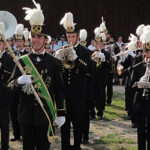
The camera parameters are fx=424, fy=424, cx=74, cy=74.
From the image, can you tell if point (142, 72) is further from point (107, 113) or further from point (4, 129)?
point (107, 113)

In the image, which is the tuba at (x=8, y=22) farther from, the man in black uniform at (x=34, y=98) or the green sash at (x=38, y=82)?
the green sash at (x=38, y=82)

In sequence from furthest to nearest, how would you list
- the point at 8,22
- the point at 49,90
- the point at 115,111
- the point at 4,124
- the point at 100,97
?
the point at 115,111
the point at 100,97
the point at 4,124
the point at 8,22
the point at 49,90

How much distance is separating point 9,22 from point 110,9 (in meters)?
17.2

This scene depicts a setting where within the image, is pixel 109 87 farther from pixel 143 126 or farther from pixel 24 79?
pixel 24 79

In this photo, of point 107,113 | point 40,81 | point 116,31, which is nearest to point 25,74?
point 40,81

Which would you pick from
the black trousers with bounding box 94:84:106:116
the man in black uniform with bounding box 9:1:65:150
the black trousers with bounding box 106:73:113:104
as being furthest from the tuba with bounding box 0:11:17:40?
the black trousers with bounding box 106:73:113:104

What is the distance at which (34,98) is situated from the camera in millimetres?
5418

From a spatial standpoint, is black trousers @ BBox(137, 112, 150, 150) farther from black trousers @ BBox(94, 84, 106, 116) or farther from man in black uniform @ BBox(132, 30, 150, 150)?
black trousers @ BBox(94, 84, 106, 116)

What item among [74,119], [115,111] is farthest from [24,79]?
[115,111]

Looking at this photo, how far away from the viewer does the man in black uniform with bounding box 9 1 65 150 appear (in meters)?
5.39

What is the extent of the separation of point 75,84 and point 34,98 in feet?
7.02

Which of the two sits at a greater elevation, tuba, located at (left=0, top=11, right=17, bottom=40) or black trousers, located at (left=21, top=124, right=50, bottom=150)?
tuba, located at (left=0, top=11, right=17, bottom=40)

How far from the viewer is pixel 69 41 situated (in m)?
7.56

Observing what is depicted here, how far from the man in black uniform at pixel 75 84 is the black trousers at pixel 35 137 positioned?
2.06 m
